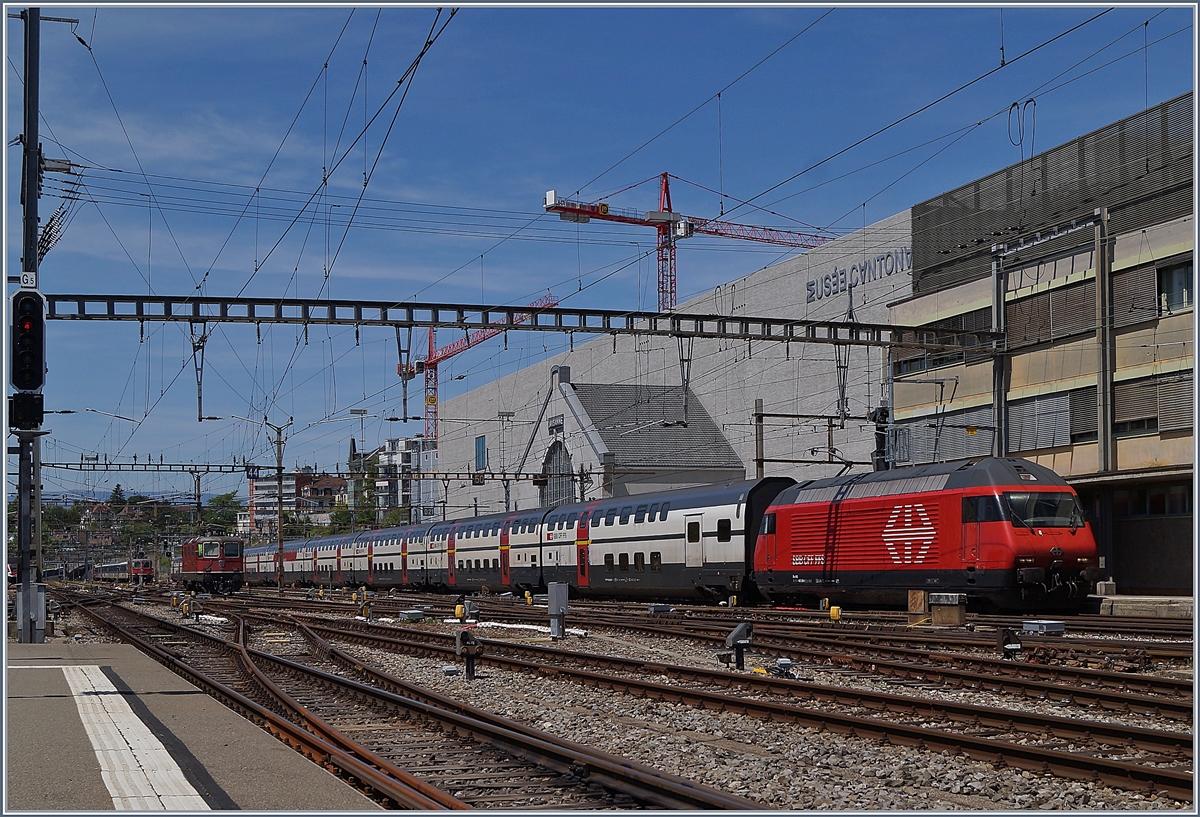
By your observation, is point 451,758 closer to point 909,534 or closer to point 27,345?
point 27,345

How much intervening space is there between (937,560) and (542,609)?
12905mm

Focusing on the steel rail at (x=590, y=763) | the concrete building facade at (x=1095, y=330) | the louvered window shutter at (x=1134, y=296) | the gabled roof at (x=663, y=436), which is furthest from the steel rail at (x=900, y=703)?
the gabled roof at (x=663, y=436)

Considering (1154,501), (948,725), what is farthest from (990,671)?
(1154,501)

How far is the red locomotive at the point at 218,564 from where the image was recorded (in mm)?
65062

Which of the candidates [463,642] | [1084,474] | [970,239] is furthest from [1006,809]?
[970,239]

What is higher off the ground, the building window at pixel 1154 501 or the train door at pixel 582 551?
the building window at pixel 1154 501

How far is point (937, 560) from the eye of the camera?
84.2 ft

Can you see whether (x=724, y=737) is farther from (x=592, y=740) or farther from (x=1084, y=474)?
(x=1084, y=474)

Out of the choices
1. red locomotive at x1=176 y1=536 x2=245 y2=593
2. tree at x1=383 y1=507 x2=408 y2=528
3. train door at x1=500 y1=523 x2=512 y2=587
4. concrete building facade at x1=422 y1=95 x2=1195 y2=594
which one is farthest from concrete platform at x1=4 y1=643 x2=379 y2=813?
tree at x1=383 y1=507 x2=408 y2=528

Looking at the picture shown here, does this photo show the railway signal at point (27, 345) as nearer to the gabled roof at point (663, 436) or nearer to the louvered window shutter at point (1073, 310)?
the louvered window shutter at point (1073, 310)

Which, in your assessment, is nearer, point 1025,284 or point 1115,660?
point 1115,660

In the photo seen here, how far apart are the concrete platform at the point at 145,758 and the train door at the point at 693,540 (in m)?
19.6

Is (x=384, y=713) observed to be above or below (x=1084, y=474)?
below

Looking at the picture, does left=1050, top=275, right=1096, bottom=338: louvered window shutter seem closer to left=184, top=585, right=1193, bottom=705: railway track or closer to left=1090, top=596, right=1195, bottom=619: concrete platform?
left=1090, top=596, right=1195, bottom=619: concrete platform
